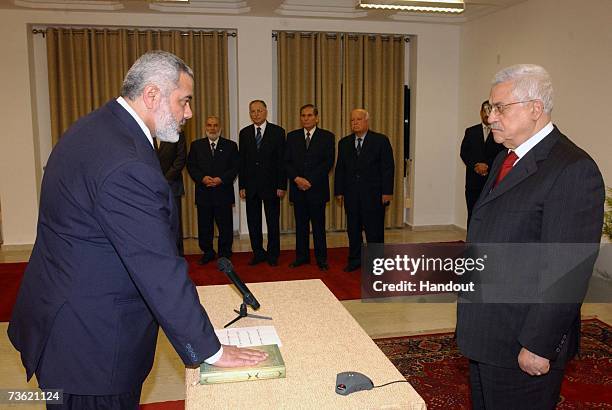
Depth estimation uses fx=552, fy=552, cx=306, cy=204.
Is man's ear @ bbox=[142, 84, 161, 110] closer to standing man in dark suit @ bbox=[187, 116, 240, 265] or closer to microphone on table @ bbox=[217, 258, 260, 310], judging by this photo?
microphone on table @ bbox=[217, 258, 260, 310]

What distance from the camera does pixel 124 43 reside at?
696 cm

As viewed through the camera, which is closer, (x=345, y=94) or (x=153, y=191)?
(x=153, y=191)

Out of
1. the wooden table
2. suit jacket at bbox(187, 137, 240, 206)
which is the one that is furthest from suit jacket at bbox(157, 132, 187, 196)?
the wooden table

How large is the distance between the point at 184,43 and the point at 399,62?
2.96m

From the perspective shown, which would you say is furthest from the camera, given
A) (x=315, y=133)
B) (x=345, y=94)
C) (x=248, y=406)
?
(x=345, y=94)

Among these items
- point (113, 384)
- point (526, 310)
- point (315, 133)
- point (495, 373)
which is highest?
point (315, 133)

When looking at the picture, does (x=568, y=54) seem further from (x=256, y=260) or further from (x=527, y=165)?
(x=527, y=165)

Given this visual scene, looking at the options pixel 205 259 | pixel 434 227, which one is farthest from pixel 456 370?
pixel 434 227

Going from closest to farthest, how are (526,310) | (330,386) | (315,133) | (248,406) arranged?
1. (248,406)
2. (330,386)
3. (526,310)
4. (315,133)

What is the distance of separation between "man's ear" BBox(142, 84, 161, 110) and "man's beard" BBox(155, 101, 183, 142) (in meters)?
0.02

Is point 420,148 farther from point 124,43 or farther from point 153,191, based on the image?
point 153,191

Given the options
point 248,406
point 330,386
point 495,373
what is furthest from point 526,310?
point 248,406

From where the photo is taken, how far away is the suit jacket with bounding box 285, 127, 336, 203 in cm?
577

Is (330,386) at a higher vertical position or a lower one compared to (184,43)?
lower
